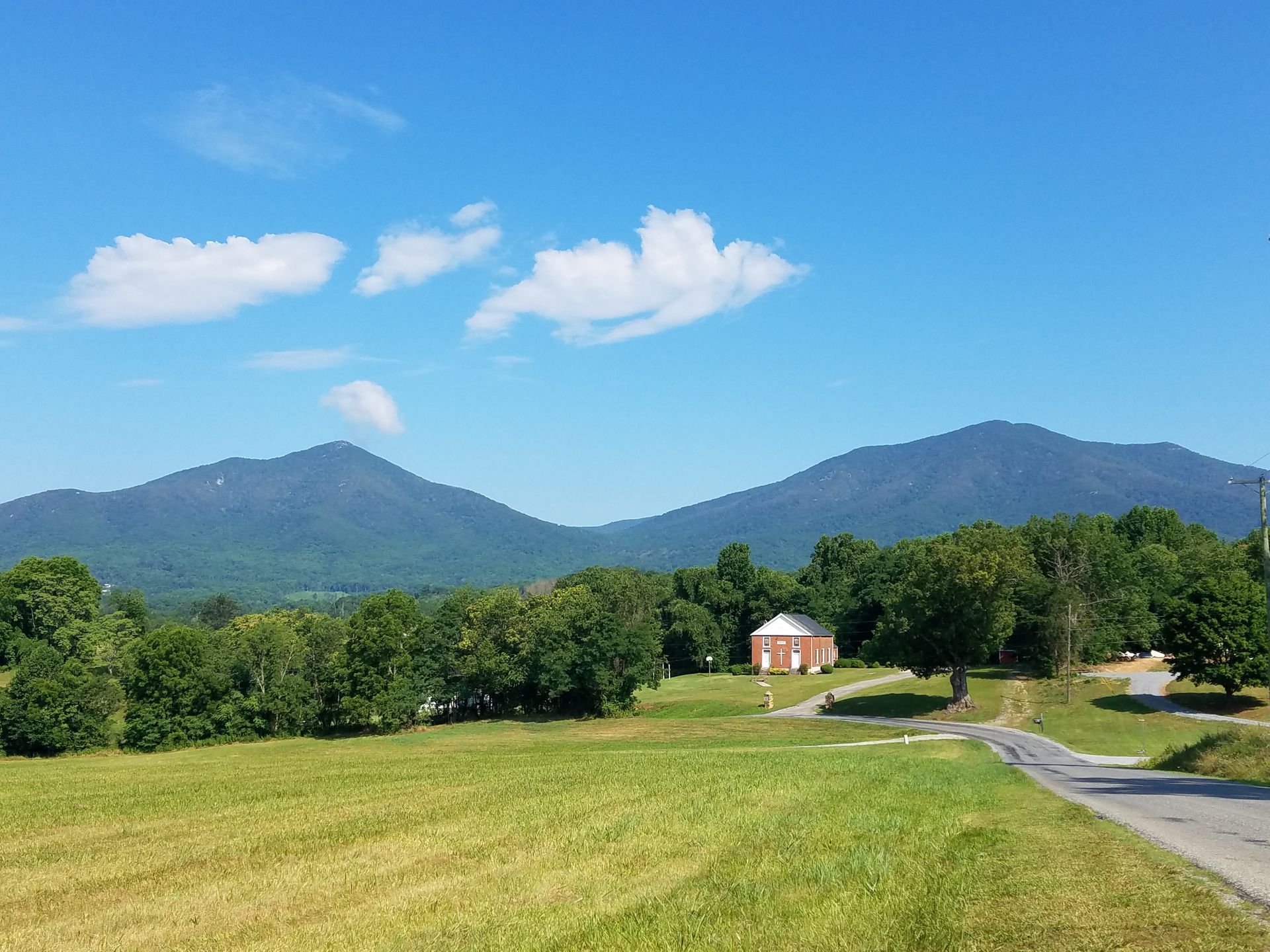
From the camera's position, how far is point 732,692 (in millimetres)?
102125

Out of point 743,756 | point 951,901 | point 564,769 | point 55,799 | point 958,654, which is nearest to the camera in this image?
point 951,901

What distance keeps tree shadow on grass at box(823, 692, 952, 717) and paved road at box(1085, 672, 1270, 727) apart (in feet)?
51.8

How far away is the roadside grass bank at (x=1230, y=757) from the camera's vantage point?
102ft

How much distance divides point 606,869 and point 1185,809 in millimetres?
15010

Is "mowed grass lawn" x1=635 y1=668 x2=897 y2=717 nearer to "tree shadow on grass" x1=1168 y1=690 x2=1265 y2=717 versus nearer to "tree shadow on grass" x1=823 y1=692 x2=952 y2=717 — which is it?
"tree shadow on grass" x1=823 y1=692 x2=952 y2=717

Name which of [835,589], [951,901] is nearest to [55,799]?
[951,901]

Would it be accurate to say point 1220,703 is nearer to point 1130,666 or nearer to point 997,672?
point 997,672

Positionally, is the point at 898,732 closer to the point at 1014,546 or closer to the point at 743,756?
the point at 1014,546

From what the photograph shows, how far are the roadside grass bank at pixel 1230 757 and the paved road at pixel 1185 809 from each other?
0.87 metres

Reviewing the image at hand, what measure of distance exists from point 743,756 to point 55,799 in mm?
25182

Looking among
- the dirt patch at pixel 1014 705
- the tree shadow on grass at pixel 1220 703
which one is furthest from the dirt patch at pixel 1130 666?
the tree shadow on grass at pixel 1220 703

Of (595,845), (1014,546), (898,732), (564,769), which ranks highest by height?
(1014,546)

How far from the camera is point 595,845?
54.3 ft

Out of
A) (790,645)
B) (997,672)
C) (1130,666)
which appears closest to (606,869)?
(997,672)
